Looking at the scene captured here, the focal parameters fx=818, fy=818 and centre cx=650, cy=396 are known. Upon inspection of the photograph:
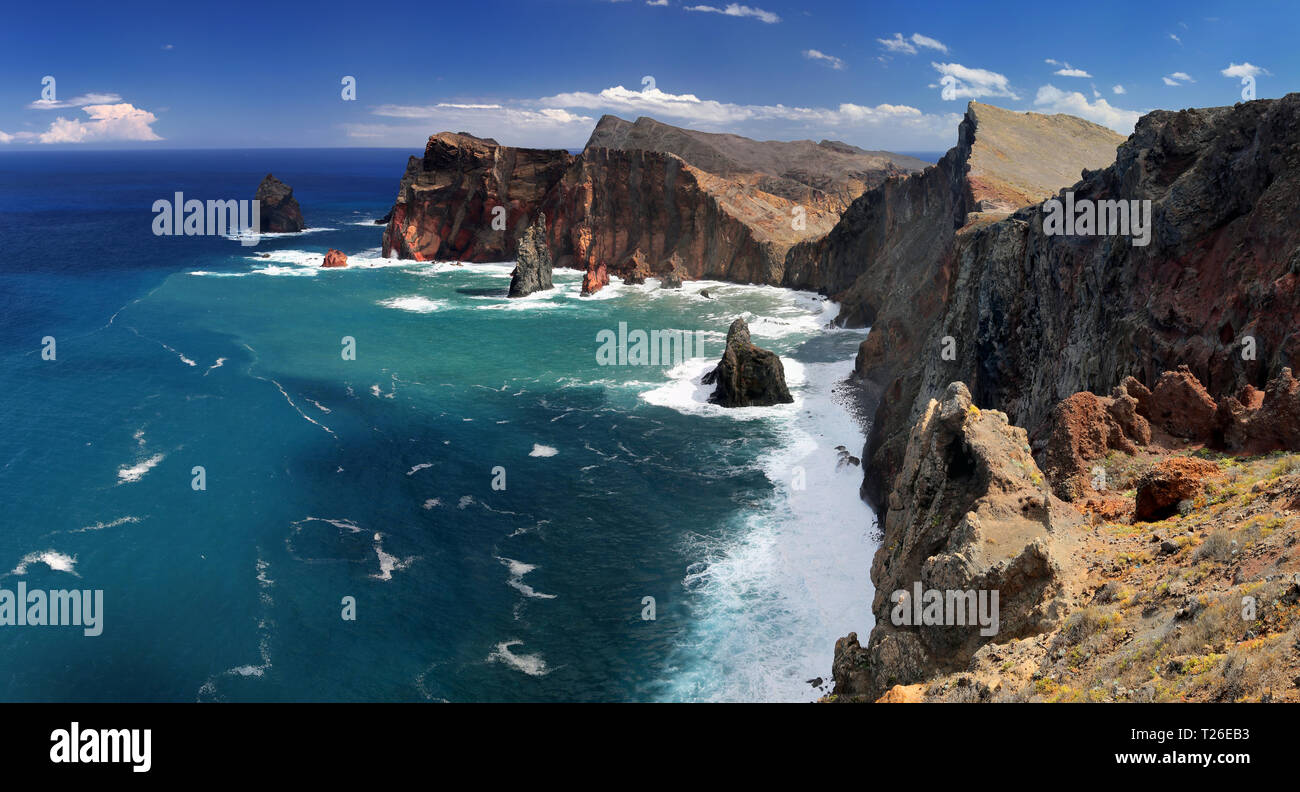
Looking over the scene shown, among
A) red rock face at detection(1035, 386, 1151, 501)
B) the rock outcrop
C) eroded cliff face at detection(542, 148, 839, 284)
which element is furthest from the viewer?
eroded cliff face at detection(542, 148, 839, 284)

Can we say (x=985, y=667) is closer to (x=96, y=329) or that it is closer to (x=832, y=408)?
(x=832, y=408)

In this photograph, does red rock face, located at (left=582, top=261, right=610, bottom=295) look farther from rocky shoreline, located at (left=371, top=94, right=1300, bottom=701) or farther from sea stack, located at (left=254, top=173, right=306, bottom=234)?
sea stack, located at (left=254, top=173, right=306, bottom=234)

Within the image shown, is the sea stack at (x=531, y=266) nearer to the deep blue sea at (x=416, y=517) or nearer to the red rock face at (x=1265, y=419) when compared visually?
the deep blue sea at (x=416, y=517)

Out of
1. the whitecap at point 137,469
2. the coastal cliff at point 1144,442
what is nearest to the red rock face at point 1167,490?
the coastal cliff at point 1144,442

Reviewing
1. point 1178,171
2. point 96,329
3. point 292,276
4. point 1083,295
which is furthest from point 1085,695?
point 292,276

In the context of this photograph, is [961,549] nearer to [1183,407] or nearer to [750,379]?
[1183,407]

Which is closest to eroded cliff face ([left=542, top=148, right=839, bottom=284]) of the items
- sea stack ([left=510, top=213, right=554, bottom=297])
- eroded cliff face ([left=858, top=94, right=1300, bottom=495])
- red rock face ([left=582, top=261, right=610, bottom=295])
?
red rock face ([left=582, top=261, right=610, bottom=295])
